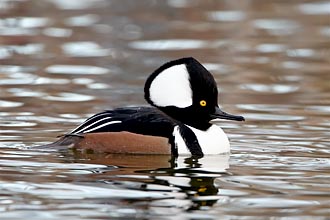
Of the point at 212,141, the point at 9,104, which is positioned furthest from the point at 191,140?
the point at 9,104


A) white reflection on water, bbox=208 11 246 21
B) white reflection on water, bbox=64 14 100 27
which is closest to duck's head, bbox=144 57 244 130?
Result: white reflection on water, bbox=64 14 100 27

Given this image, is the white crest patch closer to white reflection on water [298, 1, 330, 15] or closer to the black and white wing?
the black and white wing

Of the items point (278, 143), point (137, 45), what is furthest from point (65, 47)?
point (278, 143)

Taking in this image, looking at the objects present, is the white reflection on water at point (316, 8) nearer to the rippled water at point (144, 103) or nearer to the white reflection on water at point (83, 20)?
the rippled water at point (144, 103)

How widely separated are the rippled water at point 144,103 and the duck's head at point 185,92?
0.42 metres

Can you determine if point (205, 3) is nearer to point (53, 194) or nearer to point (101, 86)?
point (101, 86)

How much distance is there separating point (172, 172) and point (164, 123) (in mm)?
604

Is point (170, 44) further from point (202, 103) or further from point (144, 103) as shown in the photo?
point (202, 103)

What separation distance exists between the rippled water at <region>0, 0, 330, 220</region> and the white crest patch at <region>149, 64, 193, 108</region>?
50 cm

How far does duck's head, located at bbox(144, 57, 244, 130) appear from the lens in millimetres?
9719

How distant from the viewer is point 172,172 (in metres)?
9.21

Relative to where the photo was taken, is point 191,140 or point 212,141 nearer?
point 191,140

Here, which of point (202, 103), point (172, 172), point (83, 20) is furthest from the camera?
point (83, 20)

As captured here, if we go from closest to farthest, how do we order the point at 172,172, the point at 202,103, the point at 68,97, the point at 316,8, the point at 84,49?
the point at 172,172, the point at 202,103, the point at 68,97, the point at 84,49, the point at 316,8
